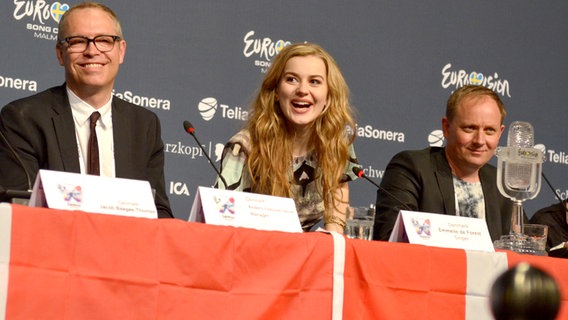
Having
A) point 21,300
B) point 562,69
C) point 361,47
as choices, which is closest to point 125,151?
point 21,300

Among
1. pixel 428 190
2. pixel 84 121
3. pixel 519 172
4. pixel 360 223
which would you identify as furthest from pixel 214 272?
pixel 428 190

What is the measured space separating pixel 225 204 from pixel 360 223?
2.77ft

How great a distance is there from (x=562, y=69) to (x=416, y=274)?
3646 mm

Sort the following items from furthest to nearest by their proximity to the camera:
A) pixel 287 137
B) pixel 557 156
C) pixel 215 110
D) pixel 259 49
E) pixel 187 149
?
pixel 557 156 → pixel 259 49 → pixel 215 110 → pixel 187 149 → pixel 287 137

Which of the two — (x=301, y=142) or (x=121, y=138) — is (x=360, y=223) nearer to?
(x=301, y=142)

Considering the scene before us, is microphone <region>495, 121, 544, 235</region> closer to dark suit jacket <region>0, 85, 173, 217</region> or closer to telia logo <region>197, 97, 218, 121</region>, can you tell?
dark suit jacket <region>0, 85, 173, 217</region>

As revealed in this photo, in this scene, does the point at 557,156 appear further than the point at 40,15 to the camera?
Yes

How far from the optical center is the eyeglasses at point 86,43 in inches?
120

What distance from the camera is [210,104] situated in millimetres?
4285

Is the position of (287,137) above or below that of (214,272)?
above

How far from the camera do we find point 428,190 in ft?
11.3

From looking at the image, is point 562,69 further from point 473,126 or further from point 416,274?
point 416,274

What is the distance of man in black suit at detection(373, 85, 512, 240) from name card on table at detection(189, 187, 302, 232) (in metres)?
1.24

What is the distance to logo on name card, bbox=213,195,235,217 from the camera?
6.75 feet
